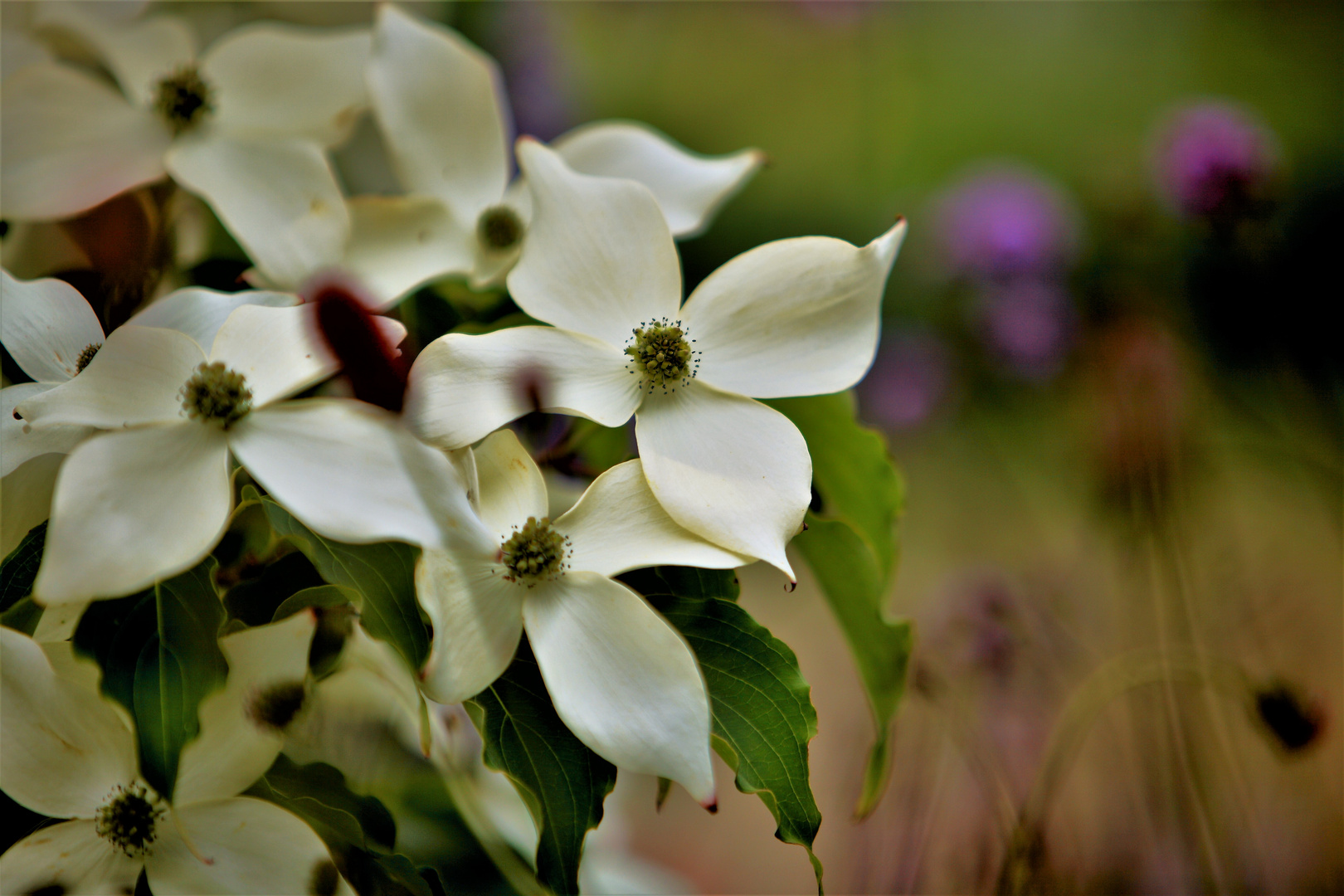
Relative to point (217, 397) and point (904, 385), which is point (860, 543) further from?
point (904, 385)

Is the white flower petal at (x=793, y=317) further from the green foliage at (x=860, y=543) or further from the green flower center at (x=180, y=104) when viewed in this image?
the green flower center at (x=180, y=104)

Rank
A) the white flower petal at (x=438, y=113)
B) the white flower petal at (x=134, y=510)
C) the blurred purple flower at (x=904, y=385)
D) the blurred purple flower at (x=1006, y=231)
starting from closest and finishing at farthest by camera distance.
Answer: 1. the white flower petal at (x=134, y=510)
2. the white flower petal at (x=438, y=113)
3. the blurred purple flower at (x=1006, y=231)
4. the blurred purple flower at (x=904, y=385)

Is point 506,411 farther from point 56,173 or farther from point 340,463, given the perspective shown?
point 56,173

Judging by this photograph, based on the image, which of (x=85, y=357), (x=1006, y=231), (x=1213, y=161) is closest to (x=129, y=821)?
(x=85, y=357)

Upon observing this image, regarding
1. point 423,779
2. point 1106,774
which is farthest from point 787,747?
point 1106,774

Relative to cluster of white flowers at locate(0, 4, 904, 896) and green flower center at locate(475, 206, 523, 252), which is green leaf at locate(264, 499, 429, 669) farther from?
green flower center at locate(475, 206, 523, 252)

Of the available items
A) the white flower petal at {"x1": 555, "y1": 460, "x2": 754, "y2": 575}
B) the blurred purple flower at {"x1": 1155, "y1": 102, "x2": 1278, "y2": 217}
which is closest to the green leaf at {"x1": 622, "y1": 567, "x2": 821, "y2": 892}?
the white flower petal at {"x1": 555, "y1": 460, "x2": 754, "y2": 575}

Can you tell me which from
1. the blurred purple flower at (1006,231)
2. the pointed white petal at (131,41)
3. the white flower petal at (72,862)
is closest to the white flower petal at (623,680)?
the white flower petal at (72,862)
